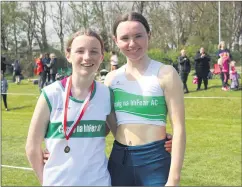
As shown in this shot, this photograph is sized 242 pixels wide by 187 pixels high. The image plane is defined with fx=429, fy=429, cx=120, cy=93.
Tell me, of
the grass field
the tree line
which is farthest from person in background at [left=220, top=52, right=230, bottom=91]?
the tree line

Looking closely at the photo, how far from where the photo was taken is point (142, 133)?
8.63ft

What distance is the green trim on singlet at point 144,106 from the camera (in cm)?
261

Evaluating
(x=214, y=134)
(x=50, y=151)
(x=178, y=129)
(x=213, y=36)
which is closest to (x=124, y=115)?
(x=178, y=129)

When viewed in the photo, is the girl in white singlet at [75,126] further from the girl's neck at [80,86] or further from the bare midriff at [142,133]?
the bare midriff at [142,133]

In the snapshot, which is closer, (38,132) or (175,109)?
(38,132)

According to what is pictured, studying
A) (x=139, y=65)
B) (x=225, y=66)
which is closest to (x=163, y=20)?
(x=225, y=66)

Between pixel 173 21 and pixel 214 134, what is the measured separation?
22225 millimetres

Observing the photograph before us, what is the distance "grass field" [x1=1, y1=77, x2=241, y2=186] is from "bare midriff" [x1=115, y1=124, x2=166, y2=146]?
3.77 meters

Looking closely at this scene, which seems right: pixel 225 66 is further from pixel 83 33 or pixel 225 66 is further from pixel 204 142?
pixel 83 33

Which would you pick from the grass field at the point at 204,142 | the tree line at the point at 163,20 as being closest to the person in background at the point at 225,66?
the grass field at the point at 204,142

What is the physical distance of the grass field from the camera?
6.54 m

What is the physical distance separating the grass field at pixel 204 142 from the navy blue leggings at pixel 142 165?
370cm

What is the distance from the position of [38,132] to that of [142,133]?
2.06 ft

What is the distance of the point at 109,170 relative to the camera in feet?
8.90
